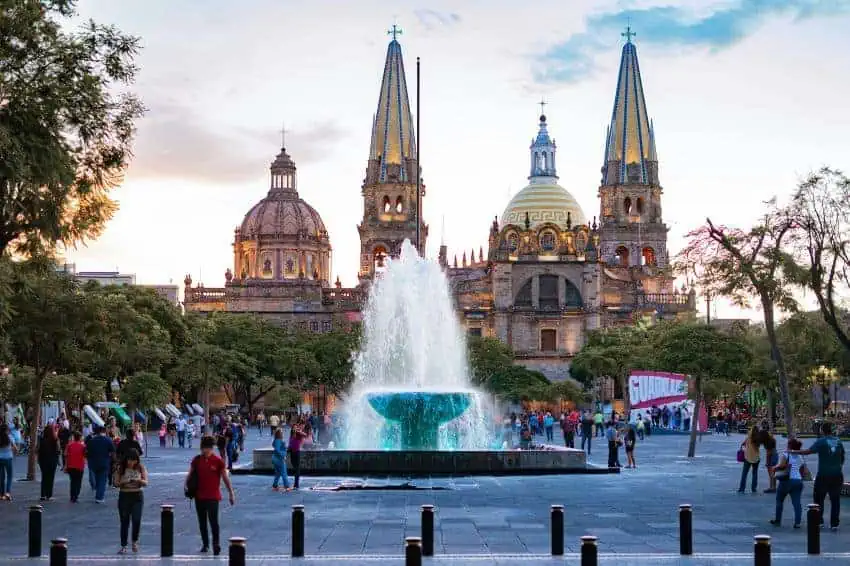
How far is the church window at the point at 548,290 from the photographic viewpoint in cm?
12350

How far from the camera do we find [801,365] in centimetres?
6159

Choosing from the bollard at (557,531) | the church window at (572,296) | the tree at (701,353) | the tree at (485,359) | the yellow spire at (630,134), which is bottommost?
the bollard at (557,531)

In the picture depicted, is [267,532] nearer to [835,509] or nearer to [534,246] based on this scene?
[835,509]

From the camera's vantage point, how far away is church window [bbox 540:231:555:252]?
411 ft

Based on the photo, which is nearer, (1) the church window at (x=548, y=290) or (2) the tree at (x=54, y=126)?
(2) the tree at (x=54, y=126)

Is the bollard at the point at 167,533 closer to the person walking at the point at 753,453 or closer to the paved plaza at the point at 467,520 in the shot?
the paved plaza at the point at 467,520

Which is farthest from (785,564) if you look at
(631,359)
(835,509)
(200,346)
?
(631,359)

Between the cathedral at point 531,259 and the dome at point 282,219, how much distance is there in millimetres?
1284

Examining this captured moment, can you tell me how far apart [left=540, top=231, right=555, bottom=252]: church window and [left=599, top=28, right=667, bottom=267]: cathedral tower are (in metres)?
6.61

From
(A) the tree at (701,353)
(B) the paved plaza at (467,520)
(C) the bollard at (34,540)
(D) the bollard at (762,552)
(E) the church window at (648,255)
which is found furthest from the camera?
(E) the church window at (648,255)

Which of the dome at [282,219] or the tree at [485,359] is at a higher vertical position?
the dome at [282,219]

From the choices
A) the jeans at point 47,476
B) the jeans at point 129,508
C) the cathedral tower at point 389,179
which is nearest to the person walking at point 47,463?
the jeans at point 47,476

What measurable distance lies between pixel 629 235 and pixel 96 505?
108928mm

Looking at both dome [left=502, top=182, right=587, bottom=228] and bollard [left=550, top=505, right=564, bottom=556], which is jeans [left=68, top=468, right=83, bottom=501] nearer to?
bollard [left=550, top=505, right=564, bottom=556]
